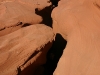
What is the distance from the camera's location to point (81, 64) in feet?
5.03

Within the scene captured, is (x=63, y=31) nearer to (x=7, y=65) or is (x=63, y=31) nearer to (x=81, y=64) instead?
(x=81, y=64)

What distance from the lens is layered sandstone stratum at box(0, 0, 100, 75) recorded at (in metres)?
1.54

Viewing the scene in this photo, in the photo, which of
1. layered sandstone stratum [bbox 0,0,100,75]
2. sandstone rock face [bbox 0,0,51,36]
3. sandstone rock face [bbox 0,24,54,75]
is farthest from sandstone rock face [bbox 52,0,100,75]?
sandstone rock face [bbox 0,0,51,36]

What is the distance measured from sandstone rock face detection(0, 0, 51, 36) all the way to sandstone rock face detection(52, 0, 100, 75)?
318mm

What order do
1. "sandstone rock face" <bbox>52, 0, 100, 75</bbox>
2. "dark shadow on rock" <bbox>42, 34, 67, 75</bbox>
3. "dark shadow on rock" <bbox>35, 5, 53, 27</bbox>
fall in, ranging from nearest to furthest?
"sandstone rock face" <bbox>52, 0, 100, 75</bbox>
"dark shadow on rock" <bbox>42, 34, 67, 75</bbox>
"dark shadow on rock" <bbox>35, 5, 53, 27</bbox>

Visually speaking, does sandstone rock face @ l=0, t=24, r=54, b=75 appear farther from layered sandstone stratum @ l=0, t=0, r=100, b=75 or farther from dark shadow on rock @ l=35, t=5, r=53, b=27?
dark shadow on rock @ l=35, t=5, r=53, b=27

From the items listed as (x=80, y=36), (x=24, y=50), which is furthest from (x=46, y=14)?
(x=24, y=50)

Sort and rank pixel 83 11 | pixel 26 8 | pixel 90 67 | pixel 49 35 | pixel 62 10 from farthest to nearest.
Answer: pixel 26 8
pixel 62 10
pixel 83 11
pixel 49 35
pixel 90 67

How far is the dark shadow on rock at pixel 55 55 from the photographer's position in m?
2.19

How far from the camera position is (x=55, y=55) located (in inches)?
89.2

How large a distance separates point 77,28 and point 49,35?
28 cm

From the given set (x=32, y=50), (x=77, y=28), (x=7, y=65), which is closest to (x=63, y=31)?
(x=77, y=28)

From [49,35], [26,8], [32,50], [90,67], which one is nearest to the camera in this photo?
[90,67]

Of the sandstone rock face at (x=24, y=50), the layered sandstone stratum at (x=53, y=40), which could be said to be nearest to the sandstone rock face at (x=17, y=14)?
the layered sandstone stratum at (x=53, y=40)
